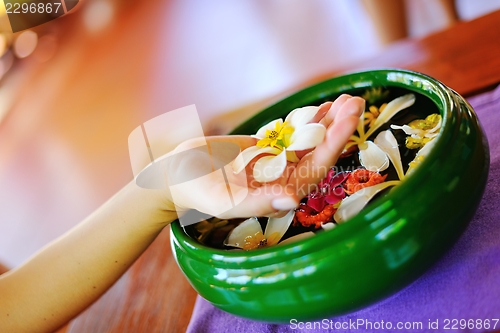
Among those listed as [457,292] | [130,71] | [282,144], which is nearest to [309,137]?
[282,144]

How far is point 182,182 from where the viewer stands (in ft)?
1.11

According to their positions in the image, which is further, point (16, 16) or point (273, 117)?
point (16, 16)

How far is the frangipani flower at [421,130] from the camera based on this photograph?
33cm

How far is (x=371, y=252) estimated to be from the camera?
0.23m

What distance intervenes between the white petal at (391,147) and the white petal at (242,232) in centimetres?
11

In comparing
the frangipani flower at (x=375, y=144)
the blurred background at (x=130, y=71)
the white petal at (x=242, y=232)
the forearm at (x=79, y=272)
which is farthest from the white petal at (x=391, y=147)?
the blurred background at (x=130, y=71)

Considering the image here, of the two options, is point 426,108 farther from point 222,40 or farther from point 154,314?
point 222,40

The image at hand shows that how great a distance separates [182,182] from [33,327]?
8.9 inches

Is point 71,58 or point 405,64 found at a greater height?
point 71,58

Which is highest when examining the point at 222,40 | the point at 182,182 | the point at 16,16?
the point at 16,16

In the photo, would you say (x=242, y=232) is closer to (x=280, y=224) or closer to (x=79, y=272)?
(x=280, y=224)

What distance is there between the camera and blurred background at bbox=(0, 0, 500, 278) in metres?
1.17

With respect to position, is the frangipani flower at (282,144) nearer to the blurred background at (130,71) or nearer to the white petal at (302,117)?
the white petal at (302,117)

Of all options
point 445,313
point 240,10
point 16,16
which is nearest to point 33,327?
point 445,313
